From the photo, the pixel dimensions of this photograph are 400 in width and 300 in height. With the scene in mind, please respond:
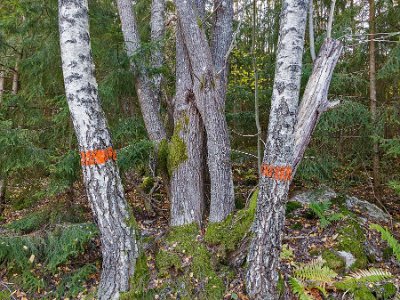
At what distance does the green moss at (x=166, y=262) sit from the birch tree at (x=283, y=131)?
3.13 feet

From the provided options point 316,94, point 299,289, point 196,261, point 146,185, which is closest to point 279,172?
point 316,94

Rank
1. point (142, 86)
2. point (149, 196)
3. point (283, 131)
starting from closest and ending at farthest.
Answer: point (283, 131), point (142, 86), point (149, 196)

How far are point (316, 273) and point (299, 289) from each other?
0.34 metres

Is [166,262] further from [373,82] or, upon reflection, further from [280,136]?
[373,82]

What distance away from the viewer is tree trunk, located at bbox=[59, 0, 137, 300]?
3.34m

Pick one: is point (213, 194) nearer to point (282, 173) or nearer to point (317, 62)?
point (282, 173)

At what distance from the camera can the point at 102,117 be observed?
138 inches

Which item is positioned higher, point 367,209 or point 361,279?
point 367,209

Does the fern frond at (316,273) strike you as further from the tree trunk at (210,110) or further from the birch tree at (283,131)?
the tree trunk at (210,110)

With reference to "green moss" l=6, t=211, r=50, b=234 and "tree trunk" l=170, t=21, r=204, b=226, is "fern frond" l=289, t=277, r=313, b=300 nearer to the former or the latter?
"tree trunk" l=170, t=21, r=204, b=226

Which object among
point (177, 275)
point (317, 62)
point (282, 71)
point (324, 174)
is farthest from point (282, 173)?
point (324, 174)

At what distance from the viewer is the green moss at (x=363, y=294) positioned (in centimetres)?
356

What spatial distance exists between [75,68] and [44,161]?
172cm

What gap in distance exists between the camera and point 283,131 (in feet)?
10.7
